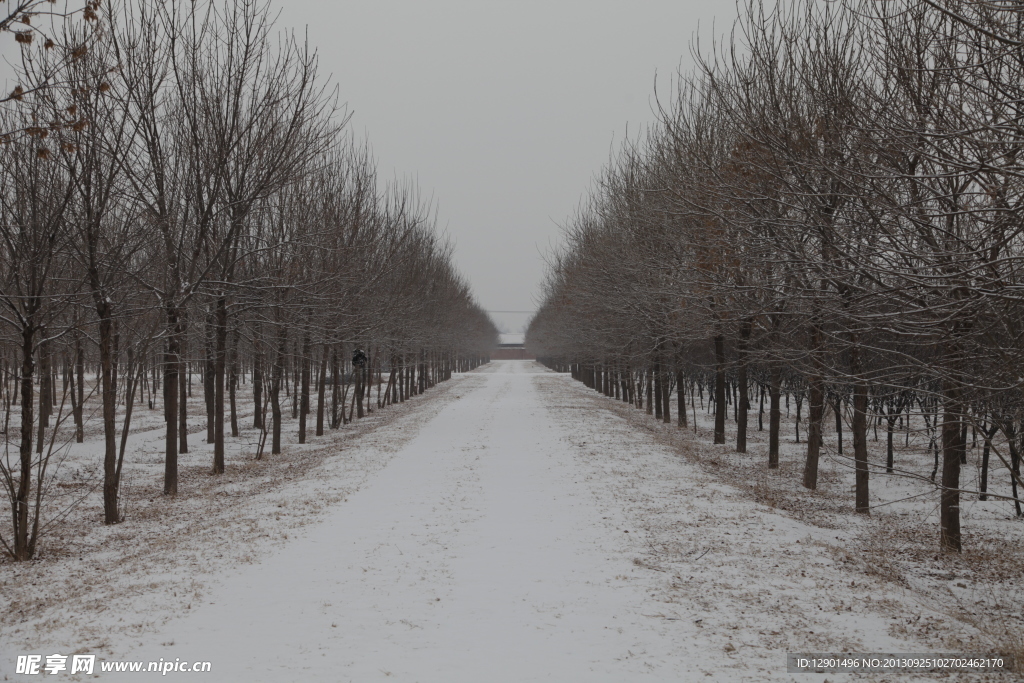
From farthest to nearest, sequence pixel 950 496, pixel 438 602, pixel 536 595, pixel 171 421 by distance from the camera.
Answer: pixel 171 421 < pixel 950 496 < pixel 536 595 < pixel 438 602

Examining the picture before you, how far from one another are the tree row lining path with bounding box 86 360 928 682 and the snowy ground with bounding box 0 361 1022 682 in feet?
0.09

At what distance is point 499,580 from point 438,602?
86 centimetres

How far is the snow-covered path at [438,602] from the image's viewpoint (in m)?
5.41

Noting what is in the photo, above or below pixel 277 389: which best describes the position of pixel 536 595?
below

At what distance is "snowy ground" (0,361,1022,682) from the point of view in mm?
5582

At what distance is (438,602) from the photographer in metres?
6.73

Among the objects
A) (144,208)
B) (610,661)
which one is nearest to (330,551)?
(610,661)

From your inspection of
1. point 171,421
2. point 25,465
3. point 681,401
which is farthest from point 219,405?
point 681,401

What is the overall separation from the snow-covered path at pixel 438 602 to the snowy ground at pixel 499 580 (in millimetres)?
25

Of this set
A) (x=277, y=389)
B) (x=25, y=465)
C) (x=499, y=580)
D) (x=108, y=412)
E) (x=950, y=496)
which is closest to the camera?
(x=499, y=580)

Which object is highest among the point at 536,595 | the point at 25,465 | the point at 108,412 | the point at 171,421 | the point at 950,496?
the point at 108,412

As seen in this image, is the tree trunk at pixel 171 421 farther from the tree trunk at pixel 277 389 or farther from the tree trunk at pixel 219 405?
the tree trunk at pixel 277 389

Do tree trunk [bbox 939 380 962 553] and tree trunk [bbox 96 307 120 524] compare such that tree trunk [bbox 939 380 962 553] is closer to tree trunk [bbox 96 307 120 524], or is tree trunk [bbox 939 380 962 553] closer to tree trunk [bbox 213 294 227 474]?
tree trunk [bbox 96 307 120 524]

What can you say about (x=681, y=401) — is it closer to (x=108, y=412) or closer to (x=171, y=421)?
(x=171, y=421)
